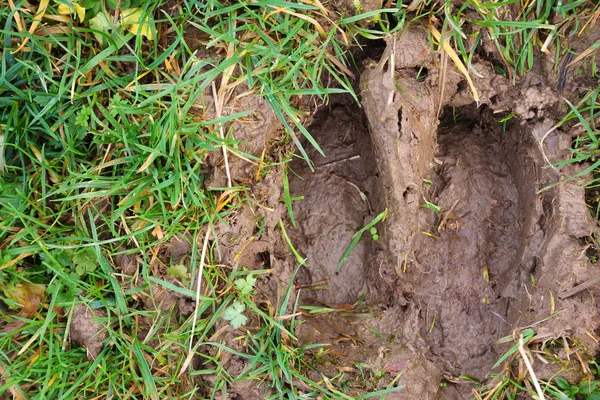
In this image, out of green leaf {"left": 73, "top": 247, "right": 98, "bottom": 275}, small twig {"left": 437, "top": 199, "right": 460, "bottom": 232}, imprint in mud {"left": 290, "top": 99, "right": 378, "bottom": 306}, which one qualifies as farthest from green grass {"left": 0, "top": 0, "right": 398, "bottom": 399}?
small twig {"left": 437, "top": 199, "right": 460, "bottom": 232}

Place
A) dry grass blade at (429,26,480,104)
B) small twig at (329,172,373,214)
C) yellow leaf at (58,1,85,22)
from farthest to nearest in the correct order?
small twig at (329,172,373,214) → dry grass blade at (429,26,480,104) → yellow leaf at (58,1,85,22)

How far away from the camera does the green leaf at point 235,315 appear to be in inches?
90.8

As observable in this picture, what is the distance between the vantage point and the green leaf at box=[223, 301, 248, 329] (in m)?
2.31

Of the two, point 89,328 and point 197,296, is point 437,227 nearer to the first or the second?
point 197,296

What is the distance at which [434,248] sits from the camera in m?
2.49

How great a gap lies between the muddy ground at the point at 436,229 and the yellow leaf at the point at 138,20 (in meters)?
0.78

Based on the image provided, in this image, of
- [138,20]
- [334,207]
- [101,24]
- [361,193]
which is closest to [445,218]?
[361,193]

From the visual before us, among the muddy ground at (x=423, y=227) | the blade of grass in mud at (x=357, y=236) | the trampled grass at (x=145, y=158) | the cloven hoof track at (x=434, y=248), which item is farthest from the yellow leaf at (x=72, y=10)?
the blade of grass in mud at (x=357, y=236)

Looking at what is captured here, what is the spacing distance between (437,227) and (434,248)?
9cm

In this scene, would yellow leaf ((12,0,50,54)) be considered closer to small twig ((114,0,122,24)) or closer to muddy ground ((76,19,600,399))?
small twig ((114,0,122,24))

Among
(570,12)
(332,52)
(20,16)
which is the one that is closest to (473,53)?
(570,12)

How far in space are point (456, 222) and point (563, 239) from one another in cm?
44

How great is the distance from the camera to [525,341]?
2330mm

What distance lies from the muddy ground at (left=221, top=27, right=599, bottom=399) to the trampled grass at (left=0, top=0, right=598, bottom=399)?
0.12 meters
